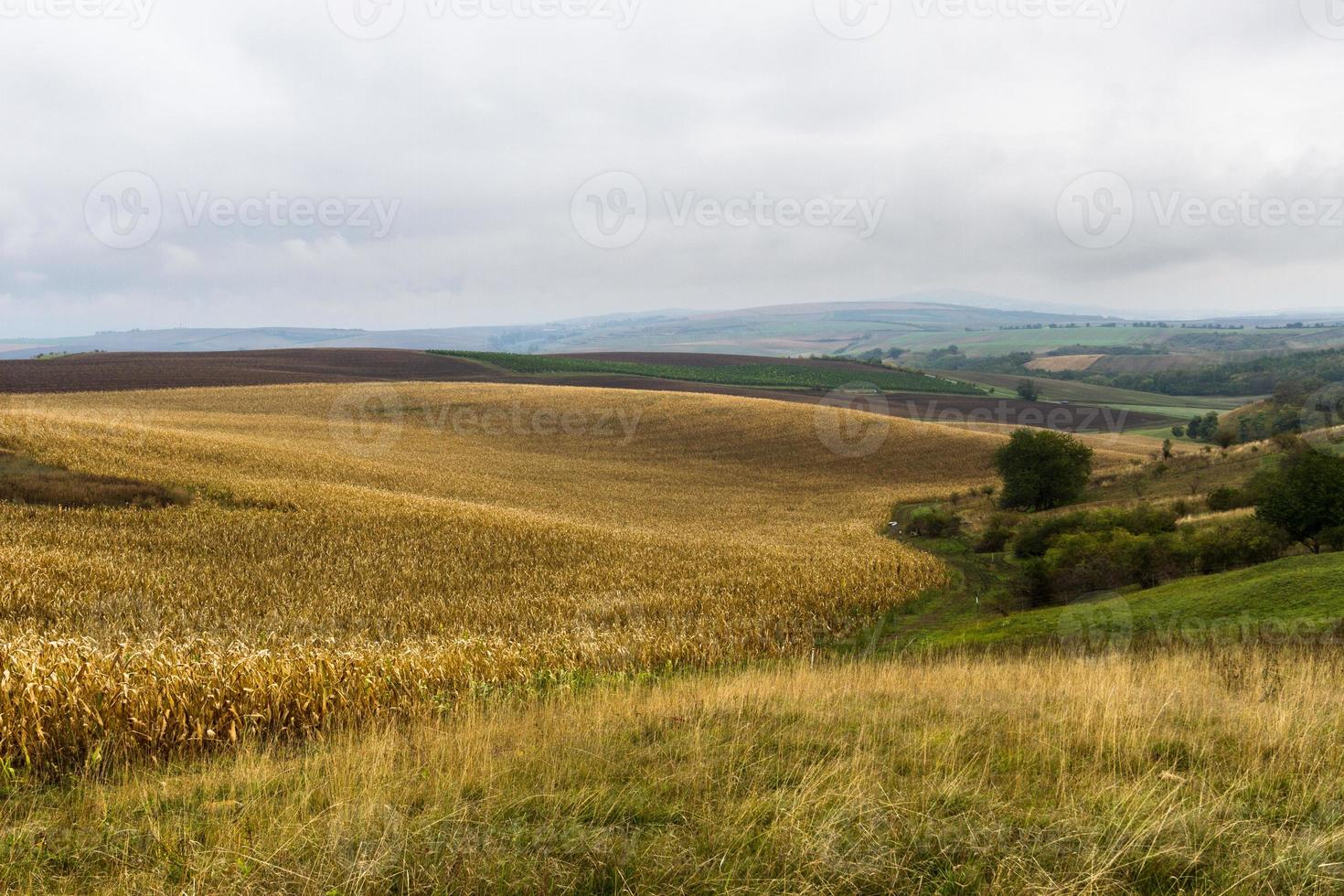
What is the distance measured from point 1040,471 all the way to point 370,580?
33171 mm

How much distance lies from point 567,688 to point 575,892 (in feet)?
19.9

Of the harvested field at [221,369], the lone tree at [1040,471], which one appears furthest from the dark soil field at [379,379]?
the lone tree at [1040,471]

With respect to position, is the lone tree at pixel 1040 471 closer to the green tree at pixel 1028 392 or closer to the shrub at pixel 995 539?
the shrub at pixel 995 539

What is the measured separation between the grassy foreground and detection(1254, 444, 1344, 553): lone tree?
1470 centimetres

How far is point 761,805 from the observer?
5.21 m

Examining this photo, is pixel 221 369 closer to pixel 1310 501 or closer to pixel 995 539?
pixel 995 539

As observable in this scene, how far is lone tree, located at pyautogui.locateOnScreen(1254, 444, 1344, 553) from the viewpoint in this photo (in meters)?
19.3

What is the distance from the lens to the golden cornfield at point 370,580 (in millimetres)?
8852

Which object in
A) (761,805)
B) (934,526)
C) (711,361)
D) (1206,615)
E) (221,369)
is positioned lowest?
(934,526)

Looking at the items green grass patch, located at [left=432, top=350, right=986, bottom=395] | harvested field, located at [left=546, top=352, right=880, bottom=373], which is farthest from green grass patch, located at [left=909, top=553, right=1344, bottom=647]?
harvested field, located at [left=546, top=352, right=880, bottom=373]

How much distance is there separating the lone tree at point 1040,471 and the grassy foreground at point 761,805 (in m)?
32.8

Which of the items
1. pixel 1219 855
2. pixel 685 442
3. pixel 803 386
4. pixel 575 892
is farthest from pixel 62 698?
pixel 803 386

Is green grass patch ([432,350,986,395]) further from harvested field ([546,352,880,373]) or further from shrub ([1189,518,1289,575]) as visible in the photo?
shrub ([1189,518,1289,575])

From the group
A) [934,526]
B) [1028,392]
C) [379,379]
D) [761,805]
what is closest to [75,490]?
[761,805]
